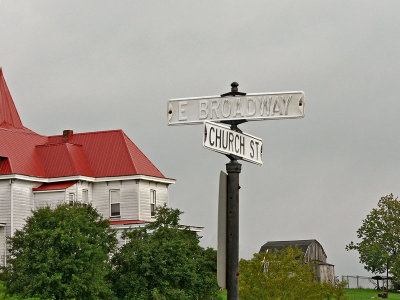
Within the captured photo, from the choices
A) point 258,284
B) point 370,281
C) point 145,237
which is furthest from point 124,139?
point 370,281

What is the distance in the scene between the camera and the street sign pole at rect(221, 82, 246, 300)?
9000 mm

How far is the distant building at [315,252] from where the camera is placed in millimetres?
75062

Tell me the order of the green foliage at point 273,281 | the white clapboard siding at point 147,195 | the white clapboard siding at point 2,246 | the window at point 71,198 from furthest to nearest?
1. the white clapboard siding at point 147,195
2. the window at point 71,198
3. the white clapboard siding at point 2,246
4. the green foliage at point 273,281

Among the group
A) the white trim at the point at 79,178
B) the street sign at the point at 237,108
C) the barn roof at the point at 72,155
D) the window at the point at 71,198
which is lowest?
the street sign at the point at 237,108

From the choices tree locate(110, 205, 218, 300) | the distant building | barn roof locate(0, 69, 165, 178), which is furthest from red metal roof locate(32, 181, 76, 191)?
the distant building

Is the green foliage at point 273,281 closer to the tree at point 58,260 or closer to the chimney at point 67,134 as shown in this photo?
the tree at point 58,260

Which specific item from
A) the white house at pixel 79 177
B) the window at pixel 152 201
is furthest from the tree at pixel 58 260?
the window at pixel 152 201

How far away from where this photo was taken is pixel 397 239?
78.4 m

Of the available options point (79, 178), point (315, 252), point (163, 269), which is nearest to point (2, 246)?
point (79, 178)

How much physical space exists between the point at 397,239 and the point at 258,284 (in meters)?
47.8

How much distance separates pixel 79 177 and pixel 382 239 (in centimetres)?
3612

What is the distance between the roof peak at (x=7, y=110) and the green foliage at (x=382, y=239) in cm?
3668

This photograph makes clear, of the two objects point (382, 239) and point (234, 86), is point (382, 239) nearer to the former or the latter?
point (382, 239)

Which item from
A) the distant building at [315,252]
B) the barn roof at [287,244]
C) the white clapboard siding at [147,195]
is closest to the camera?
the white clapboard siding at [147,195]
